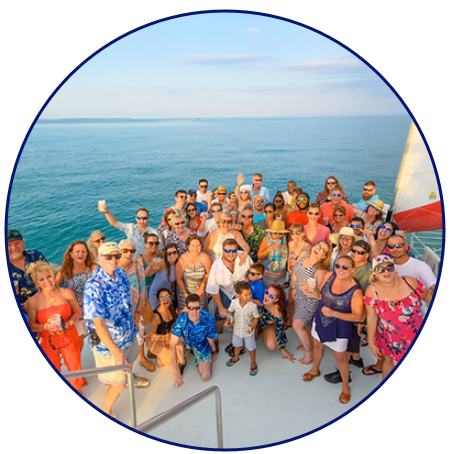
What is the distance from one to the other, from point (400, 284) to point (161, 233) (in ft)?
11.3

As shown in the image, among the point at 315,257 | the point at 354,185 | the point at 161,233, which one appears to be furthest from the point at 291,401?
the point at 354,185

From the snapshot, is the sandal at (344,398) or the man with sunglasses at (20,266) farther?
the sandal at (344,398)

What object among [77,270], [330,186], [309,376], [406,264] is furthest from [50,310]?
[330,186]

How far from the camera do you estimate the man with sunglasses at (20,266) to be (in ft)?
14.1

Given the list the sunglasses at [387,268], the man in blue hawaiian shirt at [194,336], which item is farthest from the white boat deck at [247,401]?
the sunglasses at [387,268]

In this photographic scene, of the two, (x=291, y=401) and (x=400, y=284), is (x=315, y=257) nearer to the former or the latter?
(x=400, y=284)

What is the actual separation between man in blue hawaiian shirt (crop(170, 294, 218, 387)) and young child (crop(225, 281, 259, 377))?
1.08ft

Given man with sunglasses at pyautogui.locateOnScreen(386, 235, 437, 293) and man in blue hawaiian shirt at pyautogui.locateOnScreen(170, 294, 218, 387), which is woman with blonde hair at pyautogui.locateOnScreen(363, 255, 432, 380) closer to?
man with sunglasses at pyautogui.locateOnScreen(386, 235, 437, 293)

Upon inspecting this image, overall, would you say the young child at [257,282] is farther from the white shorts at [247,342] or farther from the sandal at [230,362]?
the sandal at [230,362]

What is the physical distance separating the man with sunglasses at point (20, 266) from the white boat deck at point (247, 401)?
160 centimetres

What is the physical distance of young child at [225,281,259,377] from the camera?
475cm

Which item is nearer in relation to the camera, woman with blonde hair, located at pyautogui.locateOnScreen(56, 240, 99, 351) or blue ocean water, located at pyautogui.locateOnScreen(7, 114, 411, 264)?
woman with blonde hair, located at pyautogui.locateOnScreen(56, 240, 99, 351)

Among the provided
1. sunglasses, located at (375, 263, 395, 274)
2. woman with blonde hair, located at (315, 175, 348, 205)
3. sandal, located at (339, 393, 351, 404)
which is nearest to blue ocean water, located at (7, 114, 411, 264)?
woman with blonde hair, located at (315, 175, 348, 205)

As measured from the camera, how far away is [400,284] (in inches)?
160
